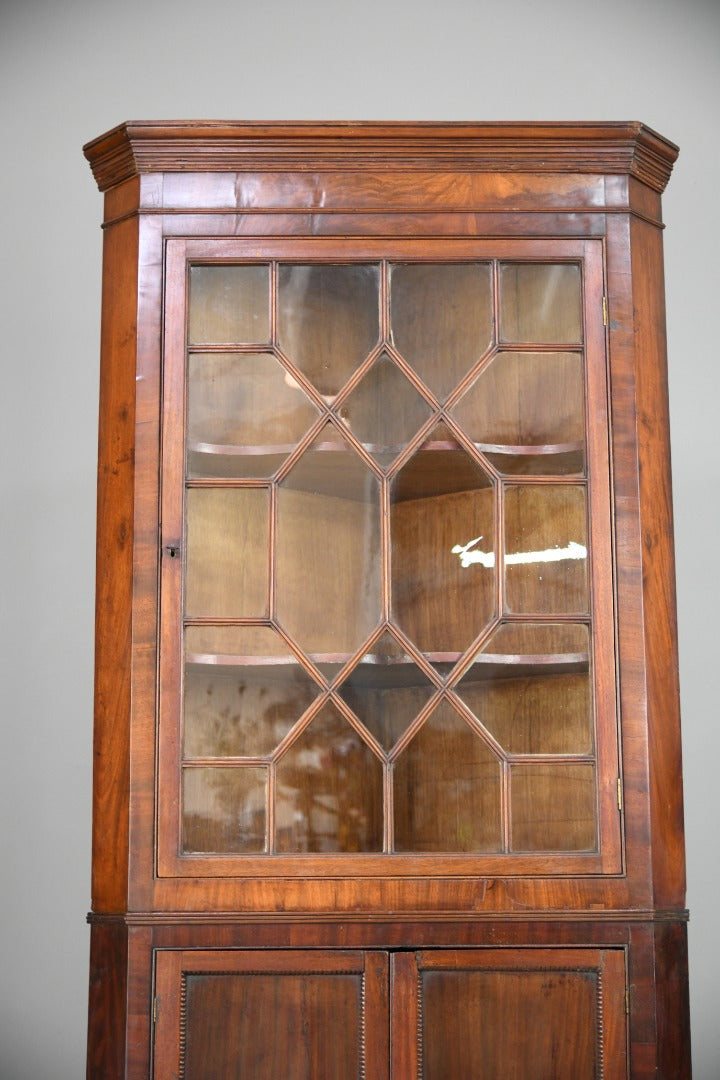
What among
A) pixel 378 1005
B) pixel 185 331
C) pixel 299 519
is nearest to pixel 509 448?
pixel 299 519

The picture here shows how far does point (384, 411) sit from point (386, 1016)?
73 cm

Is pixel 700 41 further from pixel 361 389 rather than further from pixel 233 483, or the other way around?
pixel 233 483

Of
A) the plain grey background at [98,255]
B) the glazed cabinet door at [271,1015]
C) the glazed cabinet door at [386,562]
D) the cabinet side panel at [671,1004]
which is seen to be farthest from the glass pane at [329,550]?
the plain grey background at [98,255]

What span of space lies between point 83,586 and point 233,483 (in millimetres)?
694

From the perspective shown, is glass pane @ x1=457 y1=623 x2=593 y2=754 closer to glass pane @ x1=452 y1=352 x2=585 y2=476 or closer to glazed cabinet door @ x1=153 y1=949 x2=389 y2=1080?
glass pane @ x1=452 y1=352 x2=585 y2=476

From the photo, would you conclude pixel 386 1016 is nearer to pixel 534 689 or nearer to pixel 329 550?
pixel 534 689

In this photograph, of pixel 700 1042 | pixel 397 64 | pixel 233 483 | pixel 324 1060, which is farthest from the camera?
pixel 397 64

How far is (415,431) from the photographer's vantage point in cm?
183

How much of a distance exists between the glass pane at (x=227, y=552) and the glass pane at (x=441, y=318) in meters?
0.26

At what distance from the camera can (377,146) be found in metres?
1.88

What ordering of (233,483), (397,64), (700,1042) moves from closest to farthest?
(233,483) < (700,1042) < (397,64)

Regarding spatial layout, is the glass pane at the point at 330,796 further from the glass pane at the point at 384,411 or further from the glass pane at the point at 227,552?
the glass pane at the point at 384,411

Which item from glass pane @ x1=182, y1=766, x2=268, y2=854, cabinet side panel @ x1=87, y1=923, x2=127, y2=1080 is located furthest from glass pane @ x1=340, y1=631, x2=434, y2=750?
cabinet side panel @ x1=87, y1=923, x2=127, y2=1080

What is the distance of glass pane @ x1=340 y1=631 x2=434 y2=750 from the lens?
5.77ft
